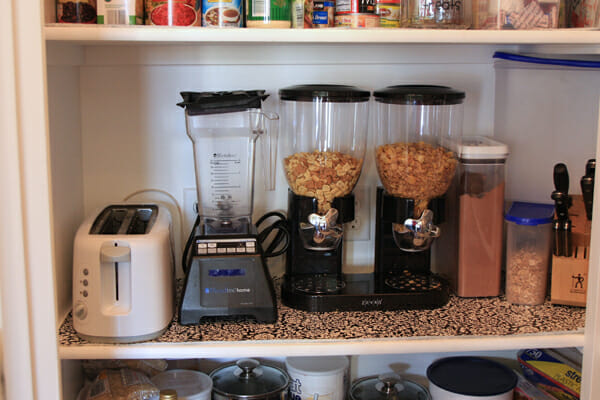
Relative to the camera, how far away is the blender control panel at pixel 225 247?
119 centimetres

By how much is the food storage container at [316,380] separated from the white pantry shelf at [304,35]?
2.20 ft

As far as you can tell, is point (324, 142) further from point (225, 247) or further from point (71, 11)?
point (71, 11)

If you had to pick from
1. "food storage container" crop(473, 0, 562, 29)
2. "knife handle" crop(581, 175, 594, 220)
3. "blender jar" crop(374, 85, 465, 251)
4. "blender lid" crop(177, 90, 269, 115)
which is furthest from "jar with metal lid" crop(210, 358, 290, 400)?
"food storage container" crop(473, 0, 562, 29)

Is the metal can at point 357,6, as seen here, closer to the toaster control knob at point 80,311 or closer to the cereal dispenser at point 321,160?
the cereal dispenser at point 321,160

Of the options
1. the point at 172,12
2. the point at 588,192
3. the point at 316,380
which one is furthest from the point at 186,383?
the point at 588,192

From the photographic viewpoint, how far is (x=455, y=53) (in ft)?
4.65

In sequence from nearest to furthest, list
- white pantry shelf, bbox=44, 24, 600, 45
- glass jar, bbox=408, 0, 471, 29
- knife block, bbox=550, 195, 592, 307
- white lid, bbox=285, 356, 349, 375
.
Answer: white pantry shelf, bbox=44, 24, 600, 45
glass jar, bbox=408, 0, 471, 29
knife block, bbox=550, 195, 592, 307
white lid, bbox=285, 356, 349, 375

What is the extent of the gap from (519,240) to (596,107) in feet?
1.21

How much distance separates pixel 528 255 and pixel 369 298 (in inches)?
12.6

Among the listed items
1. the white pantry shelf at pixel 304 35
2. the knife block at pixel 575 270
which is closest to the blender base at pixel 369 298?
the knife block at pixel 575 270

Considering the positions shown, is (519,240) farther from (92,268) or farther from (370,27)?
(92,268)

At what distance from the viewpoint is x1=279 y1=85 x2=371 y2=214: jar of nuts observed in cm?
123

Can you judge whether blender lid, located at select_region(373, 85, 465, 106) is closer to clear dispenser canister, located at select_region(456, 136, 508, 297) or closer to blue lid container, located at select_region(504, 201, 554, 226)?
clear dispenser canister, located at select_region(456, 136, 508, 297)

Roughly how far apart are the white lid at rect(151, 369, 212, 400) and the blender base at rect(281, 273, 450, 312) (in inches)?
9.3
